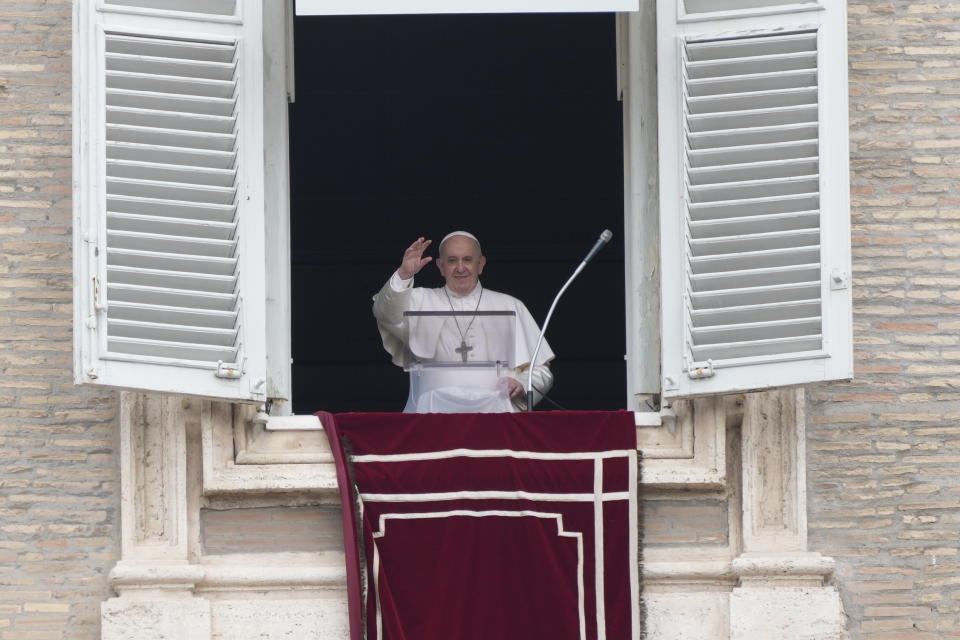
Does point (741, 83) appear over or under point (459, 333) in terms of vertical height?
over

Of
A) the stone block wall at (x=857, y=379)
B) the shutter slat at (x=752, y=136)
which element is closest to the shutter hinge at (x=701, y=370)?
the stone block wall at (x=857, y=379)

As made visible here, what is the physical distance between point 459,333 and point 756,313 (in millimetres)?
1475

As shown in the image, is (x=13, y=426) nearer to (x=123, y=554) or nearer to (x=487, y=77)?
(x=123, y=554)

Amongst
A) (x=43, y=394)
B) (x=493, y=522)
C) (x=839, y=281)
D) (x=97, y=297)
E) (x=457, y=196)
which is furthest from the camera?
(x=457, y=196)

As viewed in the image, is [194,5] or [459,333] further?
[459,333]

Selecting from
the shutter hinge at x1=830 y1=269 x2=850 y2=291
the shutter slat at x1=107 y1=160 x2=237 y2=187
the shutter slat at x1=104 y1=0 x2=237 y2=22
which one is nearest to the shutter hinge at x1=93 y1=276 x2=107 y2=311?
the shutter slat at x1=107 y1=160 x2=237 y2=187

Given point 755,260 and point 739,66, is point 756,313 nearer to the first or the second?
point 755,260

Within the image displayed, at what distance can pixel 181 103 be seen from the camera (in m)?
8.34

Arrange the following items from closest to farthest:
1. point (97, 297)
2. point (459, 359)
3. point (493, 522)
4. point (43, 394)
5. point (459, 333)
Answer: point (97, 297) < point (493, 522) < point (43, 394) < point (459, 359) < point (459, 333)

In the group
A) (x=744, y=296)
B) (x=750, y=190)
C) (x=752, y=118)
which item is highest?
(x=752, y=118)

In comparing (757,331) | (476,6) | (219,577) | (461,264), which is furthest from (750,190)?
(219,577)

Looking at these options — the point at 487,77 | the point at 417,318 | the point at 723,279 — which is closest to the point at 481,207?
the point at 487,77

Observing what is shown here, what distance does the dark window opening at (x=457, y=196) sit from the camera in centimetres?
1324

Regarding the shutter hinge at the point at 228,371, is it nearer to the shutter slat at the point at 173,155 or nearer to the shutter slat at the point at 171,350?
the shutter slat at the point at 171,350
